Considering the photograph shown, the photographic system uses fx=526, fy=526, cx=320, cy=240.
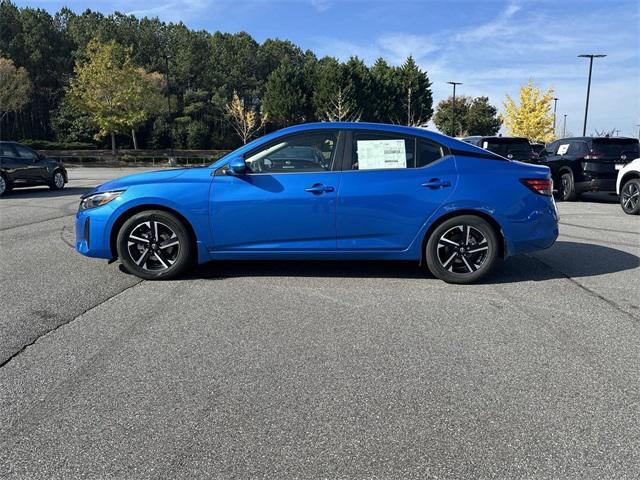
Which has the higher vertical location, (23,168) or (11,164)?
(11,164)

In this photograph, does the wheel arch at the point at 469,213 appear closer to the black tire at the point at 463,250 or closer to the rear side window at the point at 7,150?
the black tire at the point at 463,250

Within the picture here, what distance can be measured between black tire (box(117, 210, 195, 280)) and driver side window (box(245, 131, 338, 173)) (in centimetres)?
103

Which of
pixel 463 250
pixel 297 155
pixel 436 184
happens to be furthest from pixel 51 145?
pixel 463 250

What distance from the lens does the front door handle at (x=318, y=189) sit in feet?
17.2

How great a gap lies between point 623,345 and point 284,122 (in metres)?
61.4

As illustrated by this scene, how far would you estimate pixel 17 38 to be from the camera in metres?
59.8

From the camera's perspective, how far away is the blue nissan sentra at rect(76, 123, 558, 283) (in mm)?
5273

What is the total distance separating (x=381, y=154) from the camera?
5.41 metres

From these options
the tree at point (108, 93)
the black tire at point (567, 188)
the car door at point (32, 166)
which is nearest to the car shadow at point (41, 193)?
the car door at point (32, 166)

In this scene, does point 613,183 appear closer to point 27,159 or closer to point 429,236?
point 429,236

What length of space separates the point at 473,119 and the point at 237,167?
75976 mm

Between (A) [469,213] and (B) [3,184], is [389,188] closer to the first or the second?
(A) [469,213]

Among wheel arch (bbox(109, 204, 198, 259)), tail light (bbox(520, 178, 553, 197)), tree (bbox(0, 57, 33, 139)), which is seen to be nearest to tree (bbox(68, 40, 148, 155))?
tree (bbox(0, 57, 33, 139))

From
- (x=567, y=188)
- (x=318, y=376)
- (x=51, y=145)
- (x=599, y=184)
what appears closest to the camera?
(x=318, y=376)
